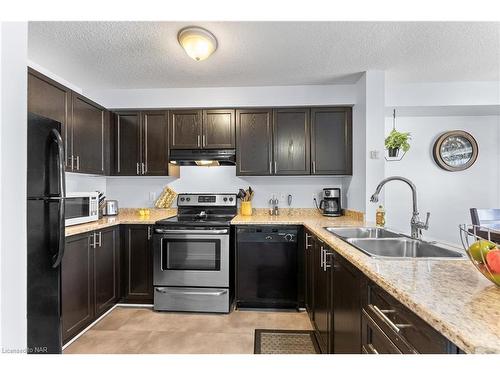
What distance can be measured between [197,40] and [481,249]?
201cm

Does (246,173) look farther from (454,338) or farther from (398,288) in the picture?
(454,338)

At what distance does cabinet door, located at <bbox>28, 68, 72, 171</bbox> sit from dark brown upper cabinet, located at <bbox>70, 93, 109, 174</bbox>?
7 cm

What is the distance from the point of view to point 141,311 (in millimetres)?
2531

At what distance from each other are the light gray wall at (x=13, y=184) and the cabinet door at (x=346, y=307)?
4.18ft

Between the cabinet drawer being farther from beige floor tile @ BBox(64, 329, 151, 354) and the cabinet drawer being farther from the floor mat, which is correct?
beige floor tile @ BBox(64, 329, 151, 354)

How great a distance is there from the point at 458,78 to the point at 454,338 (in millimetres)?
3223

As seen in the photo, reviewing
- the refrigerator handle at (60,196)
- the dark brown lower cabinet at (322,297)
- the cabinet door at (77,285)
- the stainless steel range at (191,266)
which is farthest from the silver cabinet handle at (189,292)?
the refrigerator handle at (60,196)

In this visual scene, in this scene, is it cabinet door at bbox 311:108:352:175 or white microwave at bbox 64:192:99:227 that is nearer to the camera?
white microwave at bbox 64:192:99:227

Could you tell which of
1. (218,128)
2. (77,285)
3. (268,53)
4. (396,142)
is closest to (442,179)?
(396,142)

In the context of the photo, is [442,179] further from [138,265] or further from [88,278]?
[88,278]

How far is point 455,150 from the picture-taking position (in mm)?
3197

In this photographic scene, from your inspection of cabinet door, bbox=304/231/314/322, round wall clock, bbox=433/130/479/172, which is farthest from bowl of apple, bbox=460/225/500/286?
round wall clock, bbox=433/130/479/172

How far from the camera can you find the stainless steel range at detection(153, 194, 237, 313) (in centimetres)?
246

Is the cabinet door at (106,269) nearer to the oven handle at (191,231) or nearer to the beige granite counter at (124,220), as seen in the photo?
the beige granite counter at (124,220)
